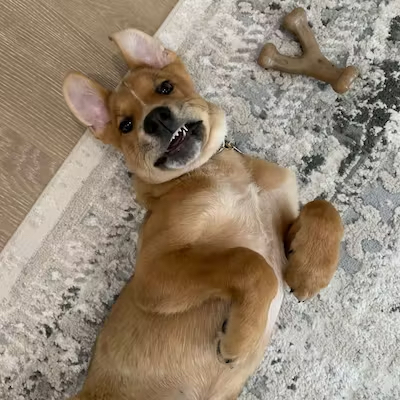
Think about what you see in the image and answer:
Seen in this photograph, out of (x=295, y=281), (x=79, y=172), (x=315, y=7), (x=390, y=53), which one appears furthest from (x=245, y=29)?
(x=295, y=281)

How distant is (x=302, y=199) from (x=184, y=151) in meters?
0.91

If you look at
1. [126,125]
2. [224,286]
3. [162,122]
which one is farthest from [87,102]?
[224,286]

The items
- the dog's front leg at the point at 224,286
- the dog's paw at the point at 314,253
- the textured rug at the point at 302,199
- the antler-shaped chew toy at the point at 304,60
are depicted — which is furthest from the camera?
the antler-shaped chew toy at the point at 304,60

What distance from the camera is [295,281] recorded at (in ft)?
8.05

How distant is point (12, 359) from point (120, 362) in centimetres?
83

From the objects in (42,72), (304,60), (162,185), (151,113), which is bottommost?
(42,72)

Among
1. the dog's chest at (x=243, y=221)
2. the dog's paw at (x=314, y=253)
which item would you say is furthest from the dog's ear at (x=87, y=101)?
the dog's paw at (x=314, y=253)

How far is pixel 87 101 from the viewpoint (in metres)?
2.79

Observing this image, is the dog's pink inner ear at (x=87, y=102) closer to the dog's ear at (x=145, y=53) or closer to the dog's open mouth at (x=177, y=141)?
the dog's ear at (x=145, y=53)

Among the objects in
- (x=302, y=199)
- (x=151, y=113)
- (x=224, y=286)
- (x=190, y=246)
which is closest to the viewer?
(x=224, y=286)

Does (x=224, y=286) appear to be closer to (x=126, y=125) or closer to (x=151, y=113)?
(x=151, y=113)

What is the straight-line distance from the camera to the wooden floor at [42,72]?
3.14 m

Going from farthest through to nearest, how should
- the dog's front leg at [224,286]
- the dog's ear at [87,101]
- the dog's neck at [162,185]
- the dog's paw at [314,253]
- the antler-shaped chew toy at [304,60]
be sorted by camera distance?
the antler-shaped chew toy at [304,60], the dog's ear at [87,101], the dog's neck at [162,185], the dog's paw at [314,253], the dog's front leg at [224,286]

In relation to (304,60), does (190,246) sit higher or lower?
lower
